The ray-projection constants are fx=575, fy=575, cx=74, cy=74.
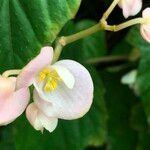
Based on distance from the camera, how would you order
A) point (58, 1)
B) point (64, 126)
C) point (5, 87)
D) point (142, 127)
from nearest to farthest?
point (5, 87) → point (58, 1) → point (64, 126) → point (142, 127)

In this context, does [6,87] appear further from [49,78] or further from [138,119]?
[138,119]

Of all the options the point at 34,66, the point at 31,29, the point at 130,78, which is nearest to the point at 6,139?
the point at 130,78

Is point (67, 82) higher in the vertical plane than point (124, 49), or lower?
higher

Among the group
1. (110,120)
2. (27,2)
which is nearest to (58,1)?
(27,2)

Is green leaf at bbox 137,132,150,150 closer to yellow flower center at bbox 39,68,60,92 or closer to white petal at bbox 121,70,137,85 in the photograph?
white petal at bbox 121,70,137,85

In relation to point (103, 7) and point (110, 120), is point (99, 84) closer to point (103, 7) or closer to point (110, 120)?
point (103, 7)

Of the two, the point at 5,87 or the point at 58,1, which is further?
the point at 58,1

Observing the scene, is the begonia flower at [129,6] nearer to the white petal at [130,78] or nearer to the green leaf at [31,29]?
the green leaf at [31,29]
